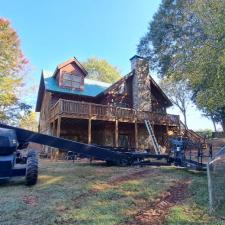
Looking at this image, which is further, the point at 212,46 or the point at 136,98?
the point at 136,98

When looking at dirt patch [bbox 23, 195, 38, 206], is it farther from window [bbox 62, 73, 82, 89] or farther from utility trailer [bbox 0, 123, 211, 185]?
window [bbox 62, 73, 82, 89]

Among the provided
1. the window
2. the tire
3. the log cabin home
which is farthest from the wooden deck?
the tire

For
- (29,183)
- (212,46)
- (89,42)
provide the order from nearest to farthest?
1. (29,183)
2. (212,46)
3. (89,42)

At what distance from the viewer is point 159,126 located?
27688 mm

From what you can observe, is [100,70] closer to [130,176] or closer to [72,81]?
[72,81]

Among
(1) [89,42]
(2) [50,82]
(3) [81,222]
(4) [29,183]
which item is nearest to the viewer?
(3) [81,222]

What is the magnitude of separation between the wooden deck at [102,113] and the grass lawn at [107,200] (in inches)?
362

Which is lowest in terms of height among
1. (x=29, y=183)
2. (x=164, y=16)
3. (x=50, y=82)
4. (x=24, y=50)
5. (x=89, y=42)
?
(x=29, y=183)

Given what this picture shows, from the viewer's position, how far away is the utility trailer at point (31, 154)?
8.59 metres

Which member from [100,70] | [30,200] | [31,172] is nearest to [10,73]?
[31,172]

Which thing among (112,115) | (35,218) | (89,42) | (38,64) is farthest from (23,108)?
(35,218)

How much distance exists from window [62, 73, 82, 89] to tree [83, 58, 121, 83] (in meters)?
31.1

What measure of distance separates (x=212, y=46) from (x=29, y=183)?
9968mm

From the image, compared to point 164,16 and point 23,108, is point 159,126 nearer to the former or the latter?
point 164,16
